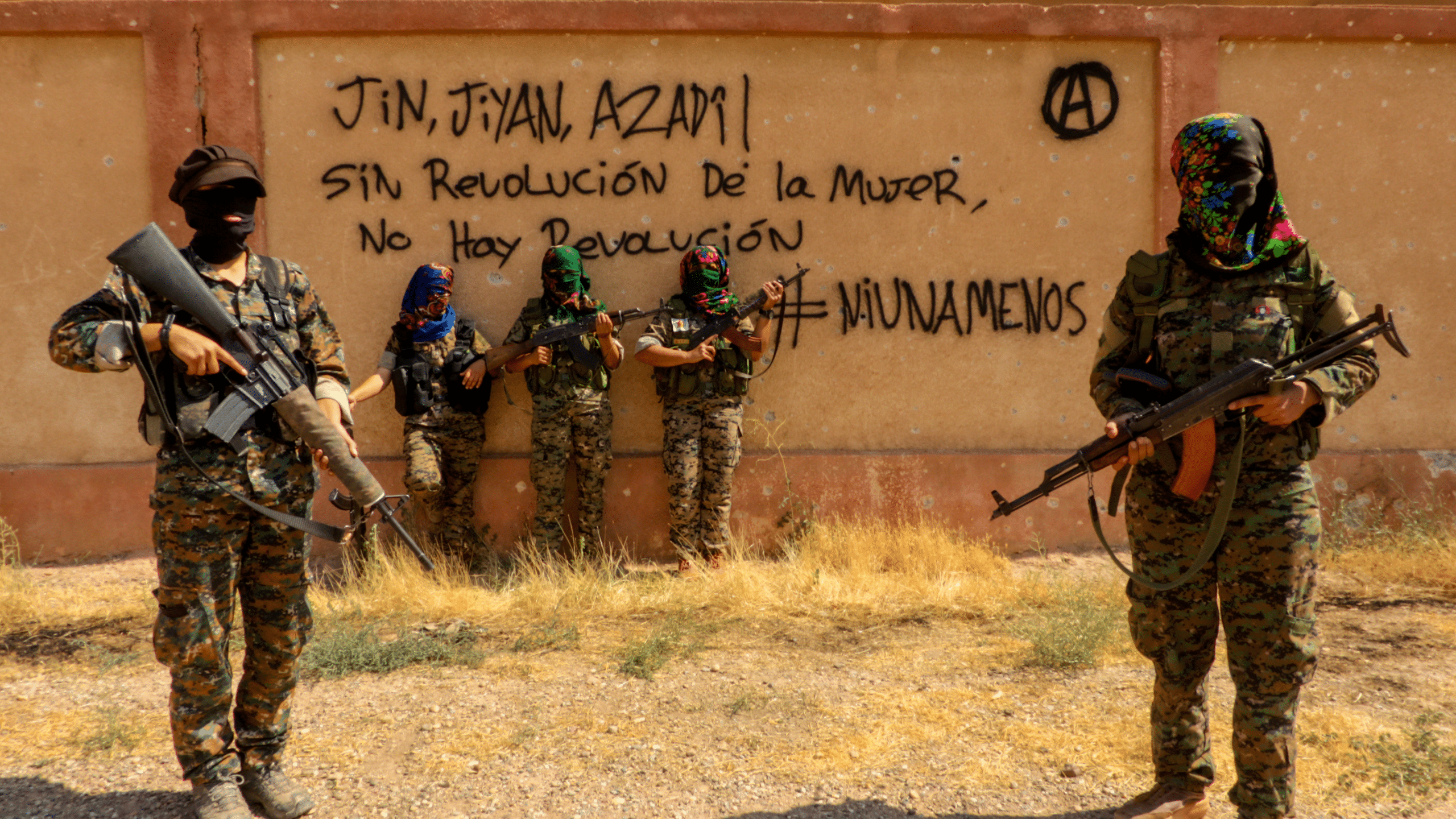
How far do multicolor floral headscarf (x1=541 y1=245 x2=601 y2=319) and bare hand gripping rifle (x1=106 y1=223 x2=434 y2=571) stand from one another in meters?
2.62

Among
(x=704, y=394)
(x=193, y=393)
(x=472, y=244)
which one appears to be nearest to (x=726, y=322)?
(x=704, y=394)

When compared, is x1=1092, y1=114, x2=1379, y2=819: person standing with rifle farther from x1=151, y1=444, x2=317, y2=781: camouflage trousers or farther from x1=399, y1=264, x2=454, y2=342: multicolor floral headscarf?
x1=399, y1=264, x2=454, y2=342: multicolor floral headscarf

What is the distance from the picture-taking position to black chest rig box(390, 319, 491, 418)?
5172 millimetres

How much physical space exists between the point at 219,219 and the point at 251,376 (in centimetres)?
44

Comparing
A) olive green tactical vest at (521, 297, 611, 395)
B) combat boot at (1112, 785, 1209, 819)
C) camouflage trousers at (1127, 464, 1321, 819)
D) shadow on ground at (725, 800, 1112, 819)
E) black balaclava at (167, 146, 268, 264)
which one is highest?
black balaclava at (167, 146, 268, 264)

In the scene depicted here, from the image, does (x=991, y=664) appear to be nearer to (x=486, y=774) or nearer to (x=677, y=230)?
(x=486, y=774)

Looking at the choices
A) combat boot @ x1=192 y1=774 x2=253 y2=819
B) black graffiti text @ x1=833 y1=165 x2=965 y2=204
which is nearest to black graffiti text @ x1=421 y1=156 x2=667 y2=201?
black graffiti text @ x1=833 y1=165 x2=965 y2=204

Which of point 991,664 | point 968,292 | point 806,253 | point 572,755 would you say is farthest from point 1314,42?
point 572,755

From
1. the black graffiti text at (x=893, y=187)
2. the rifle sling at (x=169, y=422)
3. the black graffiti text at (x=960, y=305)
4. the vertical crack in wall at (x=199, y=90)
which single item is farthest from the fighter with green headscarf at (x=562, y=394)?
the rifle sling at (x=169, y=422)

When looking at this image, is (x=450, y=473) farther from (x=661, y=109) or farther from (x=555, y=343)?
(x=661, y=109)

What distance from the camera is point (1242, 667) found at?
2.42 metres

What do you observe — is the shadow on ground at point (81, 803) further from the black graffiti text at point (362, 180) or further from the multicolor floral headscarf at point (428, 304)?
the black graffiti text at point (362, 180)

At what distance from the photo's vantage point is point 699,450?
5359 mm

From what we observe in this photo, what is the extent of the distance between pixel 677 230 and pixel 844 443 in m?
1.62
